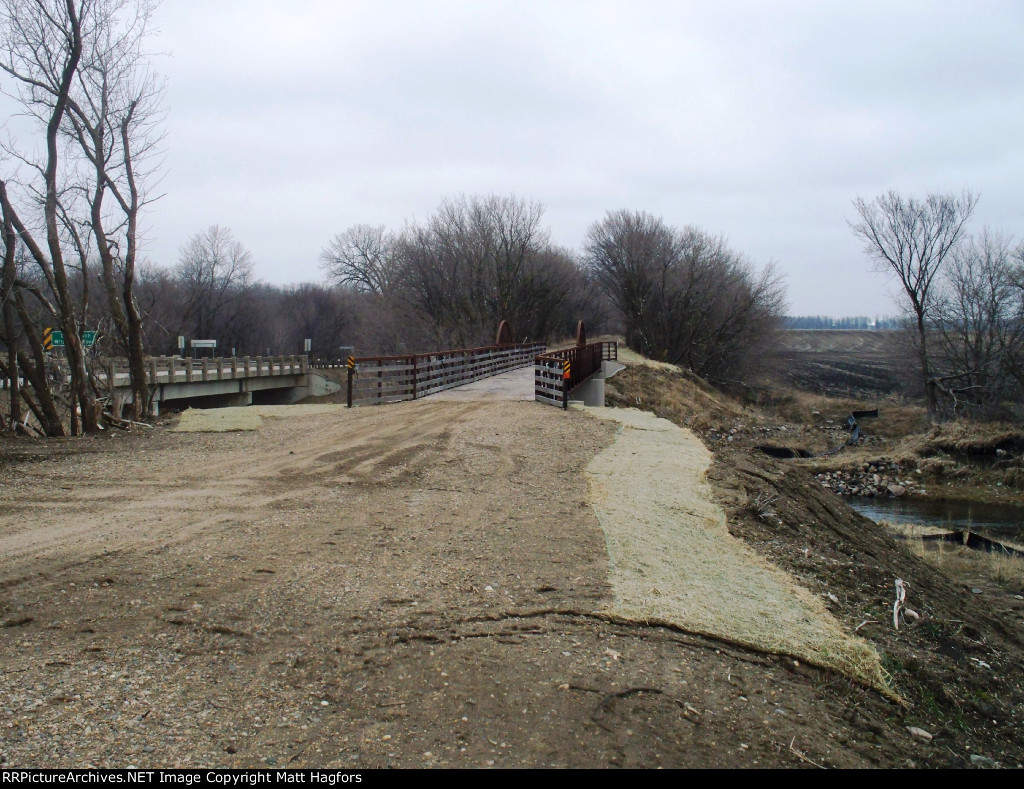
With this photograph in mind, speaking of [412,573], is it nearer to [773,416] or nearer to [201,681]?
[201,681]

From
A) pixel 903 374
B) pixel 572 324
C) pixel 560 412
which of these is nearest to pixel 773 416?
pixel 903 374

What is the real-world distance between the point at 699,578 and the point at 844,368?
2710 inches

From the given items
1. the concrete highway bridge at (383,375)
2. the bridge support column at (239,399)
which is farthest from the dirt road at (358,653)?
the bridge support column at (239,399)

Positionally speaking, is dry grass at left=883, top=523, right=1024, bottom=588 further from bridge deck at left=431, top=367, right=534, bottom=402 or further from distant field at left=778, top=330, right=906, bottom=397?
distant field at left=778, top=330, right=906, bottom=397

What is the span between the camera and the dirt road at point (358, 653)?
371 centimetres

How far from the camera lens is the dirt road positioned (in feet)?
12.2

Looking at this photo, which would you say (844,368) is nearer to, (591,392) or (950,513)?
(591,392)

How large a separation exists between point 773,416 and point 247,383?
102 ft

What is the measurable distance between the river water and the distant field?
19804mm

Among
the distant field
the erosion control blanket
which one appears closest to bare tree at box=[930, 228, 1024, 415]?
the distant field

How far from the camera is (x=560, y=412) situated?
53.9 ft

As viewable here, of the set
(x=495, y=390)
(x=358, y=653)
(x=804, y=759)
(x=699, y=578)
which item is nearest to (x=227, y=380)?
(x=495, y=390)

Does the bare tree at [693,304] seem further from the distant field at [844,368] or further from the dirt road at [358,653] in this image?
the dirt road at [358,653]

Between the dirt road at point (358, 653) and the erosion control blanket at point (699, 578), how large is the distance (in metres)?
0.25
